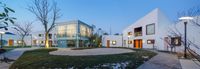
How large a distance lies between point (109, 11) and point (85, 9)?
1023 centimetres

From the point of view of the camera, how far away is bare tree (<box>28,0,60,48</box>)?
42.7m

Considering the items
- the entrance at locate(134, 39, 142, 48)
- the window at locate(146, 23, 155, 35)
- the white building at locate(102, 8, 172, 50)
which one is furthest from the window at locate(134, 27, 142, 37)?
the window at locate(146, 23, 155, 35)

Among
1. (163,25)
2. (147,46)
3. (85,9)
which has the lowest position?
(147,46)

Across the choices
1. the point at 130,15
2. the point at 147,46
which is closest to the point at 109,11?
the point at 130,15

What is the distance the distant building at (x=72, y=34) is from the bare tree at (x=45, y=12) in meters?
5.36

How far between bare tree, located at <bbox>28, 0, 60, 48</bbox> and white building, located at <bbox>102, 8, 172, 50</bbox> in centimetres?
1486

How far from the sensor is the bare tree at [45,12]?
140 ft

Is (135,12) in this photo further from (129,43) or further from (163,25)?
(163,25)

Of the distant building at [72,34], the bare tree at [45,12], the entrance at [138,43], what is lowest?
the entrance at [138,43]

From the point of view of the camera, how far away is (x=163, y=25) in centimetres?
3512

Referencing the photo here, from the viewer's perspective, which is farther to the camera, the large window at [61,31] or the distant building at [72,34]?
the large window at [61,31]

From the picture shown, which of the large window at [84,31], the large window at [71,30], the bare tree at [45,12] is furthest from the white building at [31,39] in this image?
the bare tree at [45,12]

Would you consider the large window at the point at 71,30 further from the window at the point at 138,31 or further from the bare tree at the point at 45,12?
the window at the point at 138,31

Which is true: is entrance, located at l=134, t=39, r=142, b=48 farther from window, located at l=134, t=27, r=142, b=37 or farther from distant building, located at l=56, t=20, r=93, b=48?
distant building, located at l=56, t=20, r=93, b=48
